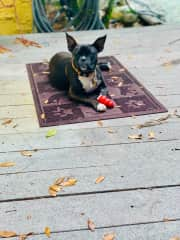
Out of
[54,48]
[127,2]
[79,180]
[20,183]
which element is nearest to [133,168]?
[79,180]

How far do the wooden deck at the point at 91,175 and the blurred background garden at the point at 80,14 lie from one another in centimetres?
206

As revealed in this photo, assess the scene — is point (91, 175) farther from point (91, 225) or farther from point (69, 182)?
point (91, 225)

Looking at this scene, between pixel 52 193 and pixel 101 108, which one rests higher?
pixel 52 193

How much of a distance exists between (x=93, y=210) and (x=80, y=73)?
4.07ft

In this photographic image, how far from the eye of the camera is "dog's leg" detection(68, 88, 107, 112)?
3018mm

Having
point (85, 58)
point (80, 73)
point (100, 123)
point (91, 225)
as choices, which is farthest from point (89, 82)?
point (91, 225)

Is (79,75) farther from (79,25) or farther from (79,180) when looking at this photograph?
(79,25)

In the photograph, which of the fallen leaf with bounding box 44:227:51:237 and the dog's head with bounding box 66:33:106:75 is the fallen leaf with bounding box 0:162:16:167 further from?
the dog's head with bounding box 66:33:106:75

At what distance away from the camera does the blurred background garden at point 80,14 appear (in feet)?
17.6

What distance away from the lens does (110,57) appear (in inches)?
169

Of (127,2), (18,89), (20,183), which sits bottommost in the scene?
(127,2)

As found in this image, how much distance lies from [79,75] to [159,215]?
53.7 inches

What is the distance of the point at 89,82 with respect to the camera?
313cm

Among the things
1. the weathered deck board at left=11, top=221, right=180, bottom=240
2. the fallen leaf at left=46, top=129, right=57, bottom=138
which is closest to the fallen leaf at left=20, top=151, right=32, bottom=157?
the fallen leaf at left=46, top=129, right=57, bottom=138
